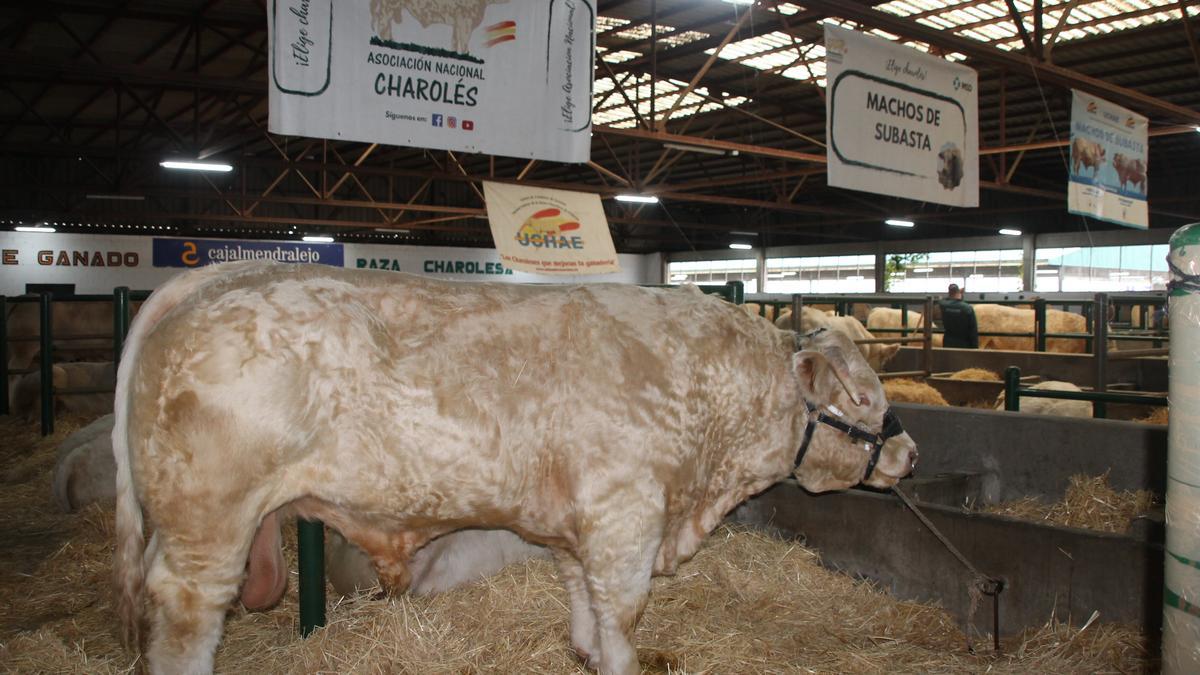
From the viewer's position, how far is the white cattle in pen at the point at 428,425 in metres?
2.18

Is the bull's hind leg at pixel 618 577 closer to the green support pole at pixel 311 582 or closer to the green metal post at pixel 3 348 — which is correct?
the green support pole at pixel 311 582

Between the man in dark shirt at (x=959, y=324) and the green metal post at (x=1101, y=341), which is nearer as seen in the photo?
the green metal post at (x=1101, y=341)

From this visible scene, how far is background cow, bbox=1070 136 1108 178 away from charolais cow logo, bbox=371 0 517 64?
19.3 ft

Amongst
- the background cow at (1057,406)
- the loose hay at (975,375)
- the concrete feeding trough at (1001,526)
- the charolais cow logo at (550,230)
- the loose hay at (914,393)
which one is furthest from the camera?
the charolais cow logo at (550,230)

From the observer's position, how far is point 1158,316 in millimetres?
10922

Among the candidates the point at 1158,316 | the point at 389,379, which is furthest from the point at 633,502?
the point at 1158,316

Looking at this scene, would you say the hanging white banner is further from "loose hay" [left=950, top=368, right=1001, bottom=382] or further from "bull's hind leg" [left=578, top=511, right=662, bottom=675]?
"bull's hind leg" [left=578, top=511, right=662, bottom=675]

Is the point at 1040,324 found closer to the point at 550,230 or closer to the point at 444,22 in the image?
the point at 550,230

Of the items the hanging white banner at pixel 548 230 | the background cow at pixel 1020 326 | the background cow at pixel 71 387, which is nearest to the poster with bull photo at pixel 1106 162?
the background cow at pixel 1020 326

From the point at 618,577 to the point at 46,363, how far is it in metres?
6.99

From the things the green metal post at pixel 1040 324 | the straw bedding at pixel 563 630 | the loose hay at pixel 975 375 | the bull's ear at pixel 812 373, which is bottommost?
the straw bedding at pixel 563 630

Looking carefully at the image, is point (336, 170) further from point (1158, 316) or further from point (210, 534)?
point (210, 534)

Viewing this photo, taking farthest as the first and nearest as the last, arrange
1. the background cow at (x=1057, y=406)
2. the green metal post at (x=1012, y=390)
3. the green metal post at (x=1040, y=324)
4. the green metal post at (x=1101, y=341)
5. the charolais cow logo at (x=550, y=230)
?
the charolais cow logo at (x=550, y=230)
the green metal post at (x=1040, y=324)
the background cow at (x=1057, y=406)
the green metal post at (x=1101, y=341)
the green metal post at (x=1012, y=390)

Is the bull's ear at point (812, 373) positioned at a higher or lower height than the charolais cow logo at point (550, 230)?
lower
